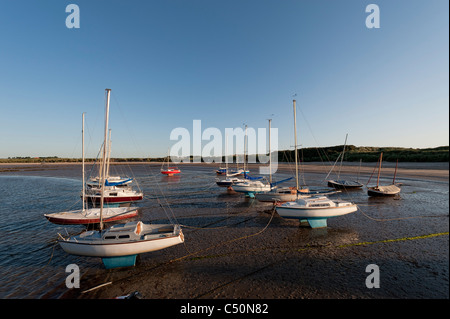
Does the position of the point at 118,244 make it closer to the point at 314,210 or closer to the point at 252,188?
the point at 314,210

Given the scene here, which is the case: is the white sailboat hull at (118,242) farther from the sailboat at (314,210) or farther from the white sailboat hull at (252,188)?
the white sailboat hull at (252,188)

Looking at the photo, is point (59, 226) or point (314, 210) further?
point (59, 226)

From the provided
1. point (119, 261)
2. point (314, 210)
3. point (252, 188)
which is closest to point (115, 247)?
point (119, 261)

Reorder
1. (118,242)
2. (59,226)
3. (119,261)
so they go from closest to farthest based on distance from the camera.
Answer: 1. (118,242)
2. (119,261)
3. (59,226)

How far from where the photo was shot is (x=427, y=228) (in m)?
16.2

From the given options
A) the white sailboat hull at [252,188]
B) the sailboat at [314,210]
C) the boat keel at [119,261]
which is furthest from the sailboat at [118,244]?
the white sailboat hull at [252,188]

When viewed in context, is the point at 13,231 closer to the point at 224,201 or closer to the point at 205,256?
the point at 205,256

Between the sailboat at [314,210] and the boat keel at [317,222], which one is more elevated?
the sailboat at [314,210]

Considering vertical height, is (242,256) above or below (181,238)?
below

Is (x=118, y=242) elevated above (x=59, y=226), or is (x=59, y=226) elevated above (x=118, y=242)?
(x=118, y=242)

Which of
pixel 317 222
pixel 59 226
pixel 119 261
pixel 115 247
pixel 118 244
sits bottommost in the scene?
pixel 59 226

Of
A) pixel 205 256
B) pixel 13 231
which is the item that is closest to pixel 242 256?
pixel 205 256

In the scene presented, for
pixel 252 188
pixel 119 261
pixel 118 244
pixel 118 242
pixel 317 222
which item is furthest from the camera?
pixel 252 188
